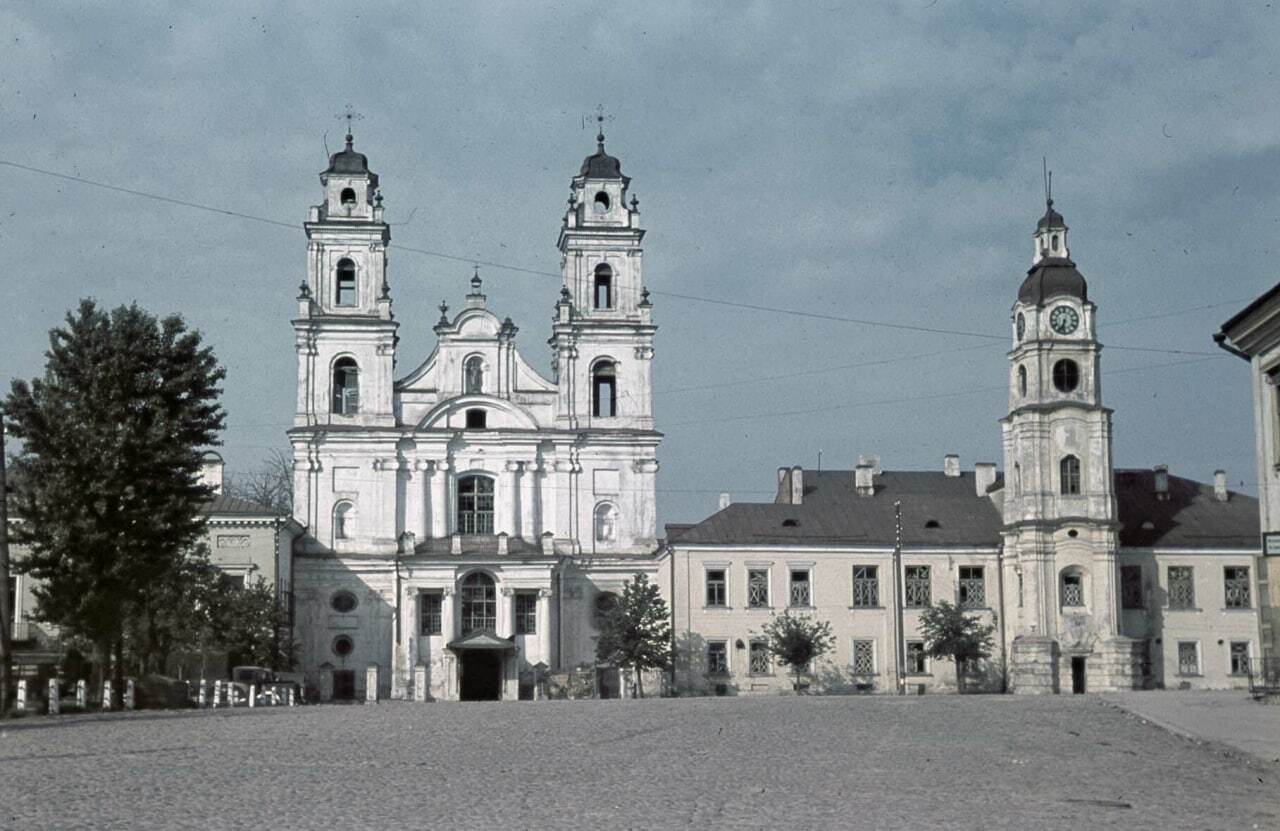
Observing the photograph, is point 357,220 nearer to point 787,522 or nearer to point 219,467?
point 219,467

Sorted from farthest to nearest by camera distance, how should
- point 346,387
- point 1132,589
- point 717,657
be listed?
point 346,387 → point 1132,589 → point 717,657

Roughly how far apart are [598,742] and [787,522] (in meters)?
42.0

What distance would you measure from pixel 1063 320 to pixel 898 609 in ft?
41.2

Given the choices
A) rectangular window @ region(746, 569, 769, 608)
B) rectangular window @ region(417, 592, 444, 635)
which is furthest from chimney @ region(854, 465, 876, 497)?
rectangular window @ region(417, 592, 444, 635)

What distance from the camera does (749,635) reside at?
62.6 meters

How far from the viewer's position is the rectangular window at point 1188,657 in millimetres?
63625

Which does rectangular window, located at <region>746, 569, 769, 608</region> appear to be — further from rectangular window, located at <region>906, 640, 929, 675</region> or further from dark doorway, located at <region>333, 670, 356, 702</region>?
dark doorway, located at <region>333, 670, 356, 702</region>

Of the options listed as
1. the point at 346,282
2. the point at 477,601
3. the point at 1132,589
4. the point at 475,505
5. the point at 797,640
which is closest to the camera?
the point at 797,640

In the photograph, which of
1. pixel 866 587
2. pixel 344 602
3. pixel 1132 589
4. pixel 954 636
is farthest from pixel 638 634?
pixel 1132 589

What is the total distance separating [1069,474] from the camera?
63.6 meters

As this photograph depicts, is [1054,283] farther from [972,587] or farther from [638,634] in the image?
[638,634]

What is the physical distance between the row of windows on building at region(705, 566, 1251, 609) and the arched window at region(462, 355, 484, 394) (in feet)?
37.8

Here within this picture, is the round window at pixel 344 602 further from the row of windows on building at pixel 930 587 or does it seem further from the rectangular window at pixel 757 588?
the rectangular window at pixel 757 588

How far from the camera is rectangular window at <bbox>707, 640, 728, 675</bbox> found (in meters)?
62.2
